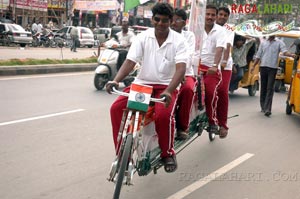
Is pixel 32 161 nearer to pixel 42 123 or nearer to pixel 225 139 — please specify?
pixel 42 123

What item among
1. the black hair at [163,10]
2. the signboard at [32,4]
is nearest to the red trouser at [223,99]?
the black hair at [163,10]

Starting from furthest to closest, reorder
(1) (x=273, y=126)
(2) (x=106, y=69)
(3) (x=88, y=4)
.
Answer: (3) (x=88, y=4), (2) (x=106, y=69), (1) (x=273, y=126)

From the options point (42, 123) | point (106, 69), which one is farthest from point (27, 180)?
point (106, 69)

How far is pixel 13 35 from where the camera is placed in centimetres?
2436

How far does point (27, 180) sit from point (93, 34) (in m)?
29.4

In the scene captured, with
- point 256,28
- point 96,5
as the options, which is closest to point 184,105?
point 256,28

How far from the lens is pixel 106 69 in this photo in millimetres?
10891

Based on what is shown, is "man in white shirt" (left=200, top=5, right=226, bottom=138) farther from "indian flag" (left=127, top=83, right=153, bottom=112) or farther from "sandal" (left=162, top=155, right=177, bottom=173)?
"indian flag" (left=127, top=83, right=153, bottom=112)

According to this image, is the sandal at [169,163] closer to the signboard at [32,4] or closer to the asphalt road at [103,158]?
the asphalt road at [103,158]

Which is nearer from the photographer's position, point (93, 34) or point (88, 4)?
point (93, 34)

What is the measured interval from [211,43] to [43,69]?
858 centimetres

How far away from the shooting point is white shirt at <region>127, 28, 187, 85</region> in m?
4.08

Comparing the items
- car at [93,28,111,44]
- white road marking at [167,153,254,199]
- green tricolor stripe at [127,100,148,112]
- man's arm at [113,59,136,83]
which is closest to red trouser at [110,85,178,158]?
man's arm at [113,59,136,83]

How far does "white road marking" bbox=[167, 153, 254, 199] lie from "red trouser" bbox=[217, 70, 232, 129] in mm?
641
